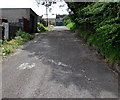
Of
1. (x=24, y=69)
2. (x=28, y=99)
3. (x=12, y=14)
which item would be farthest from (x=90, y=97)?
(x=12, y=14)

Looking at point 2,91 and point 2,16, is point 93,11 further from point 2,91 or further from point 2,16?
point 2,16

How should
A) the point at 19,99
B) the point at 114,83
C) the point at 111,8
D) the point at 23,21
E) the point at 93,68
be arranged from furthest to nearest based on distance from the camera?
1. the point at 23,21
2. the point at 93,68
3. the point at 111,8
4. the point at 114,83
5. the point at 19,99

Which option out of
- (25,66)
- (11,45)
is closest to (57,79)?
(25,66)

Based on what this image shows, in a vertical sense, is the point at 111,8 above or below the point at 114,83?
above

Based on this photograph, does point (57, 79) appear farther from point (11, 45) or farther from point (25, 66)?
point (11, 45)

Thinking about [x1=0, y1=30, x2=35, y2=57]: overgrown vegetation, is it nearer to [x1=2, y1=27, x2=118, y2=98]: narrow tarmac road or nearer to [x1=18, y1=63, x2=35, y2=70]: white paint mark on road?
[x1=2, y1=27, x2=118, y2=98]: narrow tarmac road

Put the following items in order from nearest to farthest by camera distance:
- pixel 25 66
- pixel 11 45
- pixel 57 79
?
pixel 57 79 < pixel 25 66 < pixel 11 45

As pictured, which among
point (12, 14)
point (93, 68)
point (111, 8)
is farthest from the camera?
point (12, 14)

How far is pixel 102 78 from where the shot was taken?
403 cm

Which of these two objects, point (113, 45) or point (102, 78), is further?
point (113, 45)

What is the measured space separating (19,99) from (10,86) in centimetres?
66

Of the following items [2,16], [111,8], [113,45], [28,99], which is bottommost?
[28,99]

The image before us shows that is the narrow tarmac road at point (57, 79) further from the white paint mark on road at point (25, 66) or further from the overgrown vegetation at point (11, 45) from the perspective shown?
the overgrown vegetation at point (11, 45)

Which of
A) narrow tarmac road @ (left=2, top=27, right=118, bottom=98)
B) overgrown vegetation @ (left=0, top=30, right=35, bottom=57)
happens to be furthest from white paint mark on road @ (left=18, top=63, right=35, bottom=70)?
overgrown vegetation @ (left=0, top=30, right=35, bottom=57)
